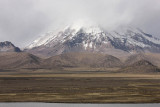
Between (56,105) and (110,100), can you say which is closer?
(56,105)

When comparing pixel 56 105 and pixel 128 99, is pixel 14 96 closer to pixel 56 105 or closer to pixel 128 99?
pixel 56 105

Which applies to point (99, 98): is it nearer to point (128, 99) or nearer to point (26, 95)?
point (128, 99)

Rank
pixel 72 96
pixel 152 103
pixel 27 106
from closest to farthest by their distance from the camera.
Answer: pixel 27 106 < pixel 152 103 < pixel 72 96

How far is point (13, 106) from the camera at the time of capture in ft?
→ 275

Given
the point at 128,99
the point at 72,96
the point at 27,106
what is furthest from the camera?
the point at 72,96

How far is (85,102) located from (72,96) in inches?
492

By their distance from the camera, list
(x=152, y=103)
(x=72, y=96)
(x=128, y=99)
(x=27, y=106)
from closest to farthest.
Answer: (x=27, y=106)
(x=152, y=103)
(x=128, y=99)
(x=72, y=96)

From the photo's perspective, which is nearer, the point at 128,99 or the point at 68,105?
the point at 68,105

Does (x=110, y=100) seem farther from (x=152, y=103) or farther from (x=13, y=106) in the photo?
(x=13, y=106)

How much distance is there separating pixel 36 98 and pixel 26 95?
8.95 m

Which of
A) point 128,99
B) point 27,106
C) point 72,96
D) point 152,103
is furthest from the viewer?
point 72,96

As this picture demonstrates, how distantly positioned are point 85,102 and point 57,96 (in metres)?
14.7

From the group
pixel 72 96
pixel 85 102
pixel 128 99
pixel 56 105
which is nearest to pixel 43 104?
pixel 56 105

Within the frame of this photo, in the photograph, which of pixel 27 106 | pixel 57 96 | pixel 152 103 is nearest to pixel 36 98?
pixel 57 96
